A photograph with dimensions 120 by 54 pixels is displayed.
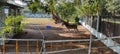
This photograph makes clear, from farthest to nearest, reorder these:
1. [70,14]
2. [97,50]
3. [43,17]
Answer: [43,17] → [70,14] → [97,50]

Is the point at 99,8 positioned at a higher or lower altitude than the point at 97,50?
higher

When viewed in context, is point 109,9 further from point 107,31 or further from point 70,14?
point 70,14

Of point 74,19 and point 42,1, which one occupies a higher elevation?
point 42,1

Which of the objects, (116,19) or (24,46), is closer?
(24,46)

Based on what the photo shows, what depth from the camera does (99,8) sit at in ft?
59.1

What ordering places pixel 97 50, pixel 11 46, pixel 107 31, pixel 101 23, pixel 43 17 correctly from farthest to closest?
pixel 43 17
pixel 101 23
pixel 107 31
pixel 11 46
pixel 97 50

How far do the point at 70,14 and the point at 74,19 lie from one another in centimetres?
88

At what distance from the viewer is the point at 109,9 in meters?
21.1

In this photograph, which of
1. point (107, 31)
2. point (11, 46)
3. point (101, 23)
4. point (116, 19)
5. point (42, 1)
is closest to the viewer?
point (11, 46)

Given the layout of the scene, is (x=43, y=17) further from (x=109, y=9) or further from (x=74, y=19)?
(x=109, y=9)

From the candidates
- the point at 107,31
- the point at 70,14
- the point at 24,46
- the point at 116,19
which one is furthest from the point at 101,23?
the point at 70,14

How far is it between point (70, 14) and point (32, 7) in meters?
15.3

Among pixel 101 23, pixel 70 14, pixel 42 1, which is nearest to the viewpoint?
pixel 42 1

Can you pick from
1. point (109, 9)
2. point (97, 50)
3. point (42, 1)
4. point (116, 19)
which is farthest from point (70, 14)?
point (97, 50)
